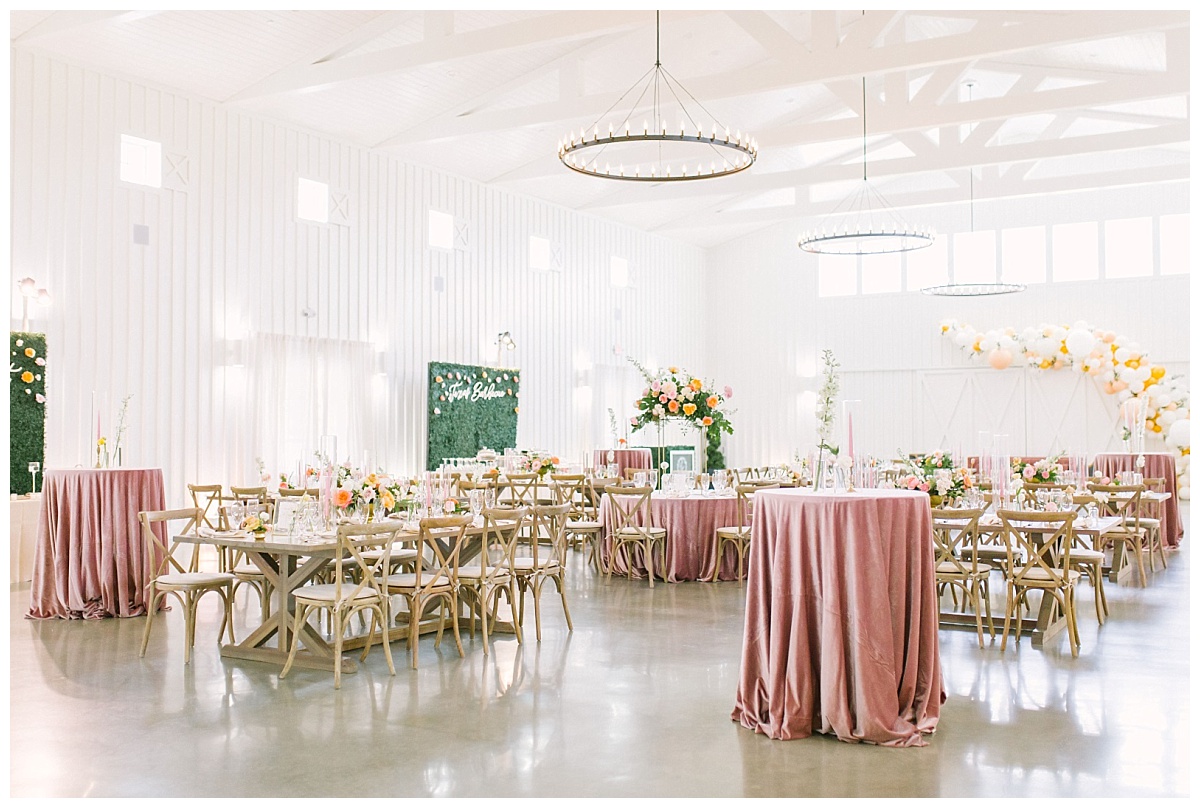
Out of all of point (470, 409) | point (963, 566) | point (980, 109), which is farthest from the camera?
point (470, 409)

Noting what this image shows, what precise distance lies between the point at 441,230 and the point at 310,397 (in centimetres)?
319

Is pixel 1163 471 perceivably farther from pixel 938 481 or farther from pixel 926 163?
pixel 938 481

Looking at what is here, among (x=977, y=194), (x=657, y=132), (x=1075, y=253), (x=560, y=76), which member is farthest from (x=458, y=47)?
(x=1075, y=253)

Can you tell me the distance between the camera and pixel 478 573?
673 centimetres

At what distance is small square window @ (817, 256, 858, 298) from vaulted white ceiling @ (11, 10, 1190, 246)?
2431mm

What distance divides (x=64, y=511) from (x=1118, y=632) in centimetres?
734

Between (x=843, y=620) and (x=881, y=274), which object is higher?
(x=881, y=274)

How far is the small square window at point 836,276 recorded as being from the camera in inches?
768

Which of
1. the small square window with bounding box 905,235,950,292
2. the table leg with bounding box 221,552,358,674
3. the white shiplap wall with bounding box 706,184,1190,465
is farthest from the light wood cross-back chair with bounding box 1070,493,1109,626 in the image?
the small square window with bounding box 905,235,950,292

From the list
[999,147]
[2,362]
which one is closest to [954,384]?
[999,147]

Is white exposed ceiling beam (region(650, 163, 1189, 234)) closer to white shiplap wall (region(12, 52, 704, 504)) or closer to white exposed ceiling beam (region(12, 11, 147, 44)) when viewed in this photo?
white shiplap wall (region(12, 52, 704, 504))

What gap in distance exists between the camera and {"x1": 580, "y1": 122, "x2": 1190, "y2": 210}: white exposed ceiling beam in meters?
12.7

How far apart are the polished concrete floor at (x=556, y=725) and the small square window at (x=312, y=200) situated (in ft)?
21.2

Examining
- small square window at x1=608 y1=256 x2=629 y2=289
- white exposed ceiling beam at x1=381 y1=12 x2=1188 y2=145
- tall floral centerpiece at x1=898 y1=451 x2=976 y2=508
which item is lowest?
tall floral centerpiece at x1=898 y1=451 x2=976 y2=508
